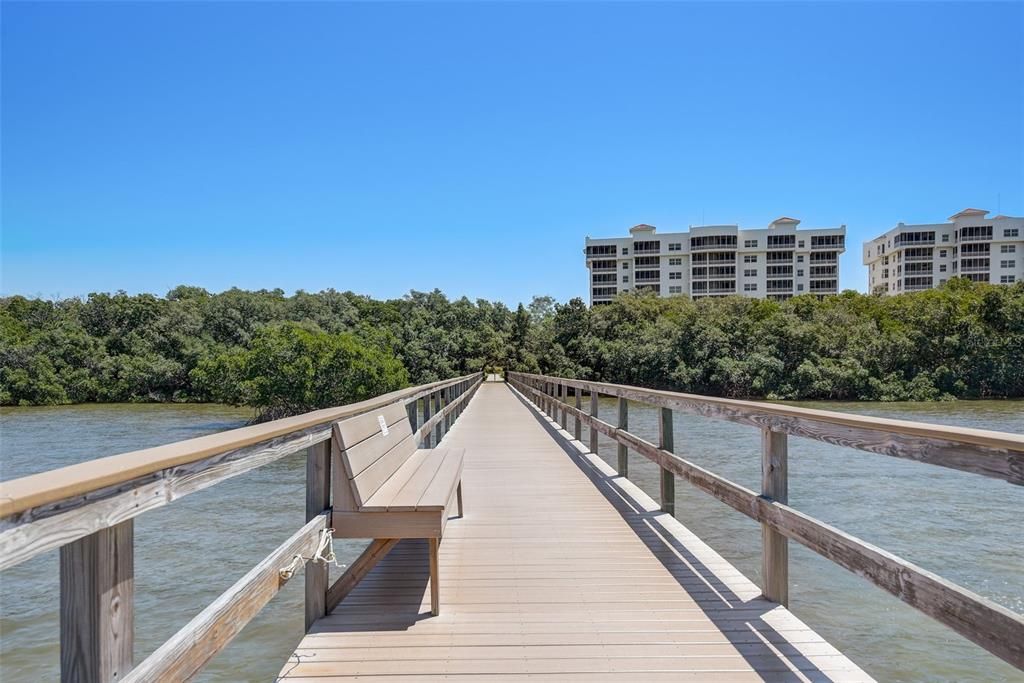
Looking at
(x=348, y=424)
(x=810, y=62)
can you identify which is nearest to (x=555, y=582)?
(x=348, y=424)

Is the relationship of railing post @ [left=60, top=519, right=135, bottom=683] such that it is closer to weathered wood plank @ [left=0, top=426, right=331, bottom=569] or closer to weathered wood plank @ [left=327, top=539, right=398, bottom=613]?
weathered wood plank @ [left=0, top=426, right=331, bottom=569]

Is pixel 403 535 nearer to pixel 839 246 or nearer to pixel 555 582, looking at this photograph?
pixel 555 582

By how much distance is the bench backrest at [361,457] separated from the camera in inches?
106

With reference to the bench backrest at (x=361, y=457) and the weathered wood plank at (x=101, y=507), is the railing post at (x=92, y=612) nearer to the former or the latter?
the weathered wood plank at (x=101, y=507)

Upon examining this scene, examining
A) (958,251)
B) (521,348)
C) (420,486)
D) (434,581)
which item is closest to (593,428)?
(420,486)

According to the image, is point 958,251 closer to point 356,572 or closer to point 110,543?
point 356,572

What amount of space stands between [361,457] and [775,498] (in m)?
1.75

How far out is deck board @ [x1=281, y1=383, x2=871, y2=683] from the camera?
231 centimetres

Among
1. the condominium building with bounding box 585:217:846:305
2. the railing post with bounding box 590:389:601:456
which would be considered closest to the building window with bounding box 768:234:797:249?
the condominium building with bounding box 585:217:846:305

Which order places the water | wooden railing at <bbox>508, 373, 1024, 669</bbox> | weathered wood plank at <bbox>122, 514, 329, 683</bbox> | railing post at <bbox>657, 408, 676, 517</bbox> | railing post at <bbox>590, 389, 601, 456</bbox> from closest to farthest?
1. weathered wood plank at <bbox>122, 514, 329, 683</bbox>
2. wooden railing at <bbox>508, 373, 1024, 669</bbox>
3. railing post at <bbox>657, 408, 676, 517</bbox>
4. the water
5. railing post at <bbox>590, 389, 601, 456</bbox>

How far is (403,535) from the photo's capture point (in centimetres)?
271

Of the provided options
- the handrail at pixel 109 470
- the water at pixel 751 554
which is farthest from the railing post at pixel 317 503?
the water at pixel 751 554

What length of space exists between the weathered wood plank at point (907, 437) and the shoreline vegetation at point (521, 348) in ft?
99.3

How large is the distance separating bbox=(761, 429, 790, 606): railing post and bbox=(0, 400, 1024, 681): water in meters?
2.25
